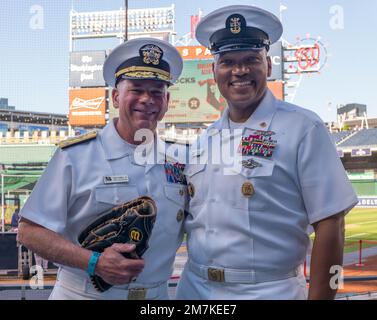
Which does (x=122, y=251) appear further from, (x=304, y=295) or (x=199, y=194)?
(x=304, y=295)

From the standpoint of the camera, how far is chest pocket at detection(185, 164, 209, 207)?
6.17 ft

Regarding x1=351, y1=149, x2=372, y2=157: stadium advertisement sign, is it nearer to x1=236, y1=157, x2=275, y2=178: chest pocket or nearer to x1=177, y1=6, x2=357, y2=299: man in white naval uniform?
x1=177, y1=6, x2=357, y2=299: man in white naval uniform

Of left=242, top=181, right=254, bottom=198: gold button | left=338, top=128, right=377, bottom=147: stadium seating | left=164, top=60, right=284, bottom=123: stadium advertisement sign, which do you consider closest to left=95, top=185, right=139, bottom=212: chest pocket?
left=242, top=181, right=254, bottom=198: gold button

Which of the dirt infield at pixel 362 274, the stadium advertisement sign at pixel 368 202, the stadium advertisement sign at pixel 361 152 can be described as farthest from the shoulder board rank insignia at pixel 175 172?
the stadium advertisement sign at pixel 361 152

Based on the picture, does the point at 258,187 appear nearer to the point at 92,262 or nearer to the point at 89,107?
the point at 92,262

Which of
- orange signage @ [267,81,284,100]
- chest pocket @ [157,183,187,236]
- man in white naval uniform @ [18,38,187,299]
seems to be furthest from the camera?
orange signage @ [267,81,284,100]

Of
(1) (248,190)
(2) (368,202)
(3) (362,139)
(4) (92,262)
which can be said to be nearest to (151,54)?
(1) (248,190)

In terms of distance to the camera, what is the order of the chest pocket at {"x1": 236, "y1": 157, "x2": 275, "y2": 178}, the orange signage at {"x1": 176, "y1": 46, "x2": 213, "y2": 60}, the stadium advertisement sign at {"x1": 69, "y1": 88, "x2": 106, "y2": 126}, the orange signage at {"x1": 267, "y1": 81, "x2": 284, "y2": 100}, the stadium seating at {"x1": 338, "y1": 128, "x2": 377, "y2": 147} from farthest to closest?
the stadium seating at {"x1": 338, "y1": 128, "x2": 377, "y2": 147}, the stadium advertisement sign at {"x1": 69, "y1": 88, "x2": 106, "y2": 126}, the orange signage at {"x1": 176, "y1": 46, "x2": 213, "y2": 60}, the orange signage at {"x1": 267, "y1": 81, "x2": 284, "y2": 100}, the chest pocket at {"x1": 236, "y1": 157, "x2": 275, "y2": 178}

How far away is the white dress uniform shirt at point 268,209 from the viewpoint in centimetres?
167

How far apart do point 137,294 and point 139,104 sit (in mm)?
783

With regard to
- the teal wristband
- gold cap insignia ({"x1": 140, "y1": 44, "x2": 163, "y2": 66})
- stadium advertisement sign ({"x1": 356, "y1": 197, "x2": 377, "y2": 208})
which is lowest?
stadium advertisement sign ({"x1": 356, "y1": 197, "x2": 377, "y2": 208})

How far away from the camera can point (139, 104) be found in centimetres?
199

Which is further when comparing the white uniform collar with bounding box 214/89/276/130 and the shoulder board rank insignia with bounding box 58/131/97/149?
the shoulder board rank insignia with bounding box 58/131/97/149
